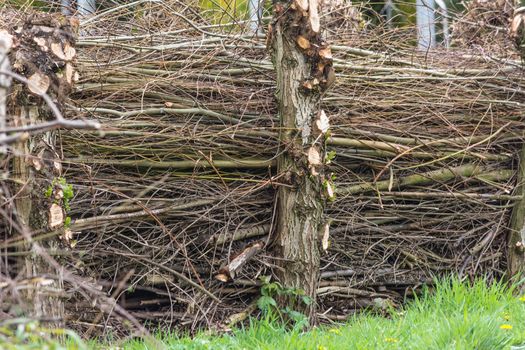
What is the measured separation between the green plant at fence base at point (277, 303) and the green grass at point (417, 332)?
0.10m

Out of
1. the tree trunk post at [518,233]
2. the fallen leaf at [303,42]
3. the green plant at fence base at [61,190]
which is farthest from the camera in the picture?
the tree trunk post at [518,233]

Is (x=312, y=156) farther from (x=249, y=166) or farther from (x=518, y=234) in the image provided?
(x=518, y=234)

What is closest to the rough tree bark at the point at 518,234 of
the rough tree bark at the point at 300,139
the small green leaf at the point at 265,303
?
the rough tree bark at the point at 300,139

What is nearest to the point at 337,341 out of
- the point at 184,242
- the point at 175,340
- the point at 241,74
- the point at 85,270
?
the point at 175,340

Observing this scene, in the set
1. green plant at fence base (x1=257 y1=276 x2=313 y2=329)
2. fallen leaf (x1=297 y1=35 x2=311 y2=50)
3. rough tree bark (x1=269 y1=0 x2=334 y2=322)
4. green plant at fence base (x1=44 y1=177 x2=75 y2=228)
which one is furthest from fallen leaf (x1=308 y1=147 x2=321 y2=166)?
green plant at fence base (x1=44 y1=177 x2=75 y2=228)

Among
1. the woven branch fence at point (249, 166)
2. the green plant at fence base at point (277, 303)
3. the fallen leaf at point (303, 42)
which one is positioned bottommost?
the green plant at fence base at point (277, 303)

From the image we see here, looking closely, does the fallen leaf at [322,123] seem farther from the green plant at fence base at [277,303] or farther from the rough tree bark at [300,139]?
the green plant at fence base at [277,303]

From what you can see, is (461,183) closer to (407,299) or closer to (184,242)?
(407,299)

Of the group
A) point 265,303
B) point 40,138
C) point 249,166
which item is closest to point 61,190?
point 40,138

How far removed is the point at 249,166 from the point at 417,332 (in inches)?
63.3

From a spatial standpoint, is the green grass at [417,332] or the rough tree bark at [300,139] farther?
the rough tree bark at [300,139]

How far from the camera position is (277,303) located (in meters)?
4.75

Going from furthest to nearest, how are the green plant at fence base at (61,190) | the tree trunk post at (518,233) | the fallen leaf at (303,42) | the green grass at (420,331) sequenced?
the tree trunk post at (518,233) → the fallen leaf at (303,42) → the green plant at fence base at (61,190) → the green grass at (420,331)

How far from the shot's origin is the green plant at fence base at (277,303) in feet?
15.1
